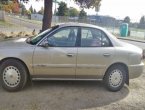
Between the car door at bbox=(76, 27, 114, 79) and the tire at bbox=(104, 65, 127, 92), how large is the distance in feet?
0.60

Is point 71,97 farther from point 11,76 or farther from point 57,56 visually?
point 11,76

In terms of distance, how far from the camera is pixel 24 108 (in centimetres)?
509

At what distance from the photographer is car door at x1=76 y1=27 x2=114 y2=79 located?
616 cm

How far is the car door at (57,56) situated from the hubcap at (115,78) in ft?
3.25

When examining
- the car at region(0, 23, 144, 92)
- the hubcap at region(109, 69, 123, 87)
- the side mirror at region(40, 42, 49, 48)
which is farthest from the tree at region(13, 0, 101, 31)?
the hubcap at region(109, 69, 123, 87)

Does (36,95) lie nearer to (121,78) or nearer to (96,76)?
(96,76)

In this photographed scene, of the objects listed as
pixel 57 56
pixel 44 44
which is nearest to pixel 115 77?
pixel 57 56

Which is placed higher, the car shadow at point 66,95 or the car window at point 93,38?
the car window at point 93,38

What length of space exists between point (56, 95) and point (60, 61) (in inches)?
31.2

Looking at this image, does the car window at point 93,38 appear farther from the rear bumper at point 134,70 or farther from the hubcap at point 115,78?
the rear bumper at point 134,70

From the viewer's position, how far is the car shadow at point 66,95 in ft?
17.7

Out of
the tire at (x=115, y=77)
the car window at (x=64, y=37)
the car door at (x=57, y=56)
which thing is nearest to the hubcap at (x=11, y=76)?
the car door at (x=57, y=56)

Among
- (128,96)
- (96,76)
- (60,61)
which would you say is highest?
(60,61)

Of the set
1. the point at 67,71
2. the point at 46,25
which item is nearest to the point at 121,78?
the point at 67,71
